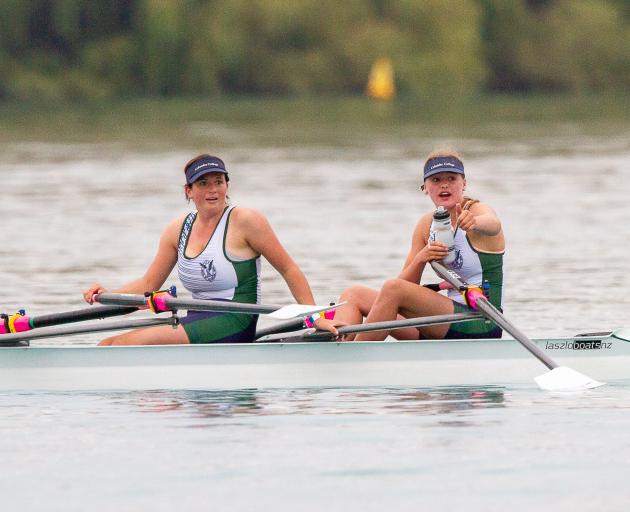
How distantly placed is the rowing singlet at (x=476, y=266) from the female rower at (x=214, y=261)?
3.23 feet

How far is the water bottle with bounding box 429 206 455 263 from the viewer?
1141cm

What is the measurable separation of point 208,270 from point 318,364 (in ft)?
3.22

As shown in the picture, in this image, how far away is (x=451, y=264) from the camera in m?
11.8

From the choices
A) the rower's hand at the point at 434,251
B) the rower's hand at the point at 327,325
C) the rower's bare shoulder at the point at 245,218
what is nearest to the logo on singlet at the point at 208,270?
the rower's bare shoulder at the point at 245,218

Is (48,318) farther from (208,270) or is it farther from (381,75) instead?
(381,75)

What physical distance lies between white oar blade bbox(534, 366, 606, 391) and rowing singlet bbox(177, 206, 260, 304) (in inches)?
80.5

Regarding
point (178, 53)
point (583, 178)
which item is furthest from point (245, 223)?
point (178, 53)

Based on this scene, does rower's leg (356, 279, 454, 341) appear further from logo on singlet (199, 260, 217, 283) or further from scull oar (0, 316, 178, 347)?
scull oar (0, 316, 178, 347)

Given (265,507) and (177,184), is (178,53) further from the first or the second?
(265,507)

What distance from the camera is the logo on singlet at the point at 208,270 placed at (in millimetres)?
11719

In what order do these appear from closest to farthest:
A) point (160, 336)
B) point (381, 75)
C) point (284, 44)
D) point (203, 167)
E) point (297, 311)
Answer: point (203, 167) → point (297, 311) → point (160, 336) → point (284, 44) → point (381, 75)

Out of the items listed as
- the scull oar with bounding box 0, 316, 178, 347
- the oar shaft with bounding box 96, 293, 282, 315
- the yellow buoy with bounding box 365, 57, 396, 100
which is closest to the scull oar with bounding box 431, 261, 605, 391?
the oar shaft with bounding box 96, 293, 282, 315

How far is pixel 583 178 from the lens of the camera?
111 ft

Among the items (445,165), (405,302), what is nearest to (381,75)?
(405,302)
